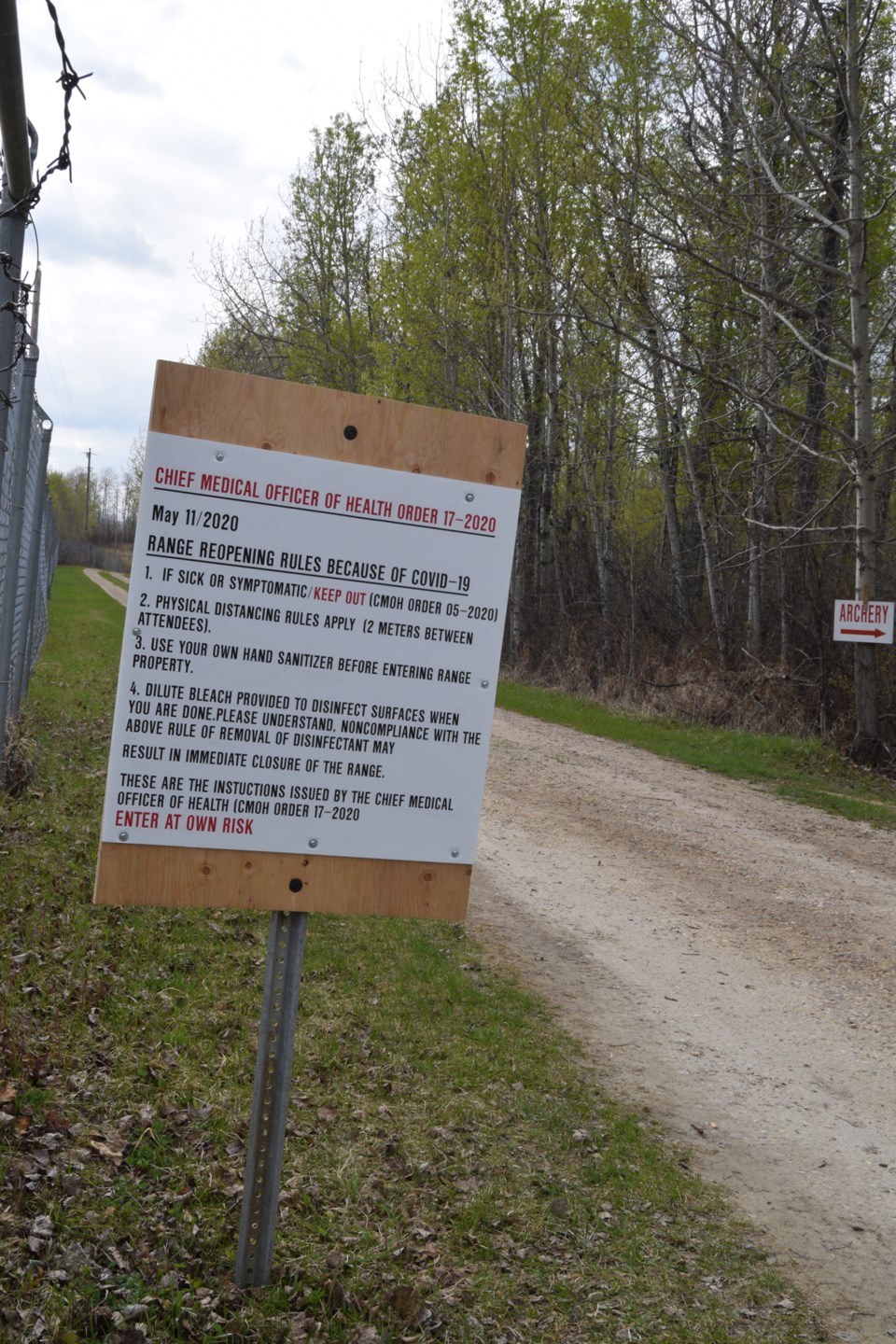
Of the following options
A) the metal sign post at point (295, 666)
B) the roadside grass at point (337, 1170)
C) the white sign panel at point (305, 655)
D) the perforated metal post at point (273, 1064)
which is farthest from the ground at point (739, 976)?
the white sign panel at point (305, 655)

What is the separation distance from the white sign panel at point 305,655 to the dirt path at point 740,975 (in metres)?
2.37

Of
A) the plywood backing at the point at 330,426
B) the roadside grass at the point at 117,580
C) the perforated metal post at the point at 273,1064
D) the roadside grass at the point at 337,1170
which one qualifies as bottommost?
the roadside grass at the point at 337,1170

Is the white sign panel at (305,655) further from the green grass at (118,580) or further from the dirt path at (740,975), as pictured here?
the green grass at (118,580)

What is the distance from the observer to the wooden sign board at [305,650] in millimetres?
3141

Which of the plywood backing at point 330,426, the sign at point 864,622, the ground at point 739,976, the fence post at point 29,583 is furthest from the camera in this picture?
the sign at point 864,622

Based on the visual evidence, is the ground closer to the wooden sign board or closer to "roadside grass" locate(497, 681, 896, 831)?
"roadside grass" locate(497, 681, 896, 831)

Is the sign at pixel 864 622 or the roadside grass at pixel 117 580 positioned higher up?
the roadside grass at pixel 117 580

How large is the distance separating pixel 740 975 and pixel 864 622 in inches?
355

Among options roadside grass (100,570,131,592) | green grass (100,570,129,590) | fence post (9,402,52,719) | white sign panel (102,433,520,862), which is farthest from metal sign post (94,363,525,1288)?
green grass (100,570,129,590)

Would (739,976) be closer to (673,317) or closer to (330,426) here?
(330,426)

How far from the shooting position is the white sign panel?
3139 mm

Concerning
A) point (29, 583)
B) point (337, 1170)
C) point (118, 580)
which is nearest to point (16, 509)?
point (29, 583)

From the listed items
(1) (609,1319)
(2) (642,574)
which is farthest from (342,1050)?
(2) (642,574)

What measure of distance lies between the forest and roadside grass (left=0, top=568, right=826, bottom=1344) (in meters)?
11.2
